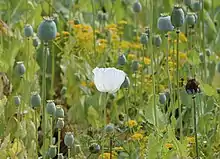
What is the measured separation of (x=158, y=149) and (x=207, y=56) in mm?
887

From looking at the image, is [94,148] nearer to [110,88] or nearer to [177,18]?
[110,88]

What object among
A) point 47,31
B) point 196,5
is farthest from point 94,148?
point 196,5

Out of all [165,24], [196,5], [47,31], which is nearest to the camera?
[47,31]

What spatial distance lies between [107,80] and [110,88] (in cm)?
2

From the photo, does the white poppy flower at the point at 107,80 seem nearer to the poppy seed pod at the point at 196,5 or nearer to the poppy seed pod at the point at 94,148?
the poppy seed pod at the point at 94,148

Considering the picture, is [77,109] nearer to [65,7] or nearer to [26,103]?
[26,103]

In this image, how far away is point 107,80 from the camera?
5.08 feet

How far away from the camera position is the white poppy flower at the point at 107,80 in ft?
5.08

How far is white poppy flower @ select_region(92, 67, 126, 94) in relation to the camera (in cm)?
155

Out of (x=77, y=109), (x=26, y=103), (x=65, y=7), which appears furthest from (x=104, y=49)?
(x=65, y=7)

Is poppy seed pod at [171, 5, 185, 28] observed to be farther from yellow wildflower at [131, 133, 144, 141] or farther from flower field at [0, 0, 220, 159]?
yellow wildflower at [131, 133, 144, 141]

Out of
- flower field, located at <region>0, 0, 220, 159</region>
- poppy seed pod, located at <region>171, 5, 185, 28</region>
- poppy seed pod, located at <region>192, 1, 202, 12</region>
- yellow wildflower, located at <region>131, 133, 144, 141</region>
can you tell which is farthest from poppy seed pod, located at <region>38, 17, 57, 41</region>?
poppy seed pod, located at <region>192, 1, 202, 12</region>

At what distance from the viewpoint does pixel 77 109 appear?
2.17 meters

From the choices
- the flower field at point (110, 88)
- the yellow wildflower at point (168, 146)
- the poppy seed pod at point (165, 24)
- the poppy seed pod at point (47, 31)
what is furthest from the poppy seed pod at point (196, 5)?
the poppy seed pod at point (47, 31)
